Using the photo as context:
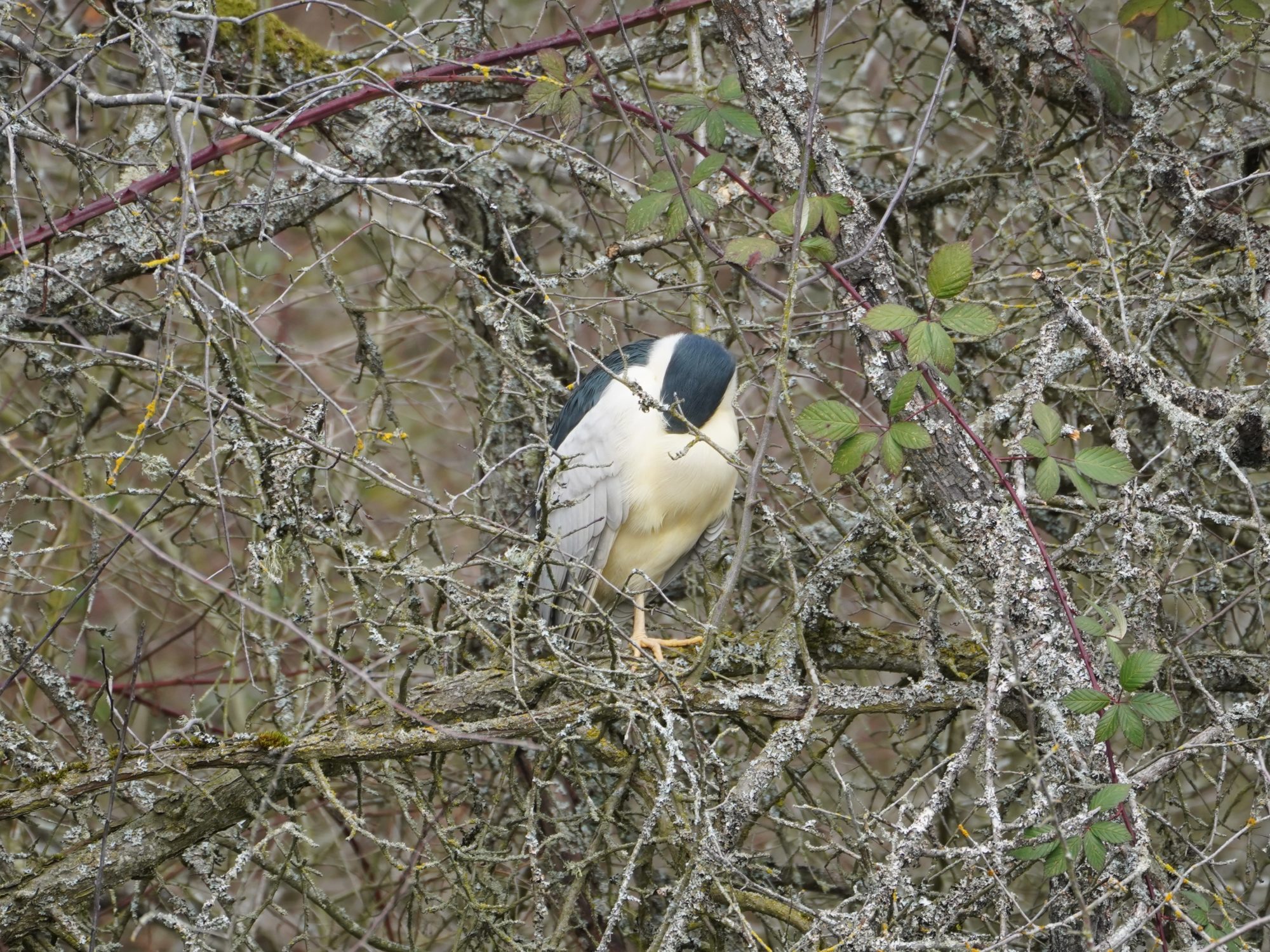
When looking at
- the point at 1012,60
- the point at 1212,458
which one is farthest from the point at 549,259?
the point at 1212,458

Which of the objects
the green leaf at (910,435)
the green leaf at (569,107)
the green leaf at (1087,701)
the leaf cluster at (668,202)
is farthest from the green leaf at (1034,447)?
the green leaf at (569,107)

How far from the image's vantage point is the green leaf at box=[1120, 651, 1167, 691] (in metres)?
1.77

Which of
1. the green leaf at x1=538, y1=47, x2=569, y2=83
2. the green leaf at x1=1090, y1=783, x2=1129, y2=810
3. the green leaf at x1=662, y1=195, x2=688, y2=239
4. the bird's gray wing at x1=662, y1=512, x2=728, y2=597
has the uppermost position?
the green leaf at x1=538, y1=47, x2=569, y2=83

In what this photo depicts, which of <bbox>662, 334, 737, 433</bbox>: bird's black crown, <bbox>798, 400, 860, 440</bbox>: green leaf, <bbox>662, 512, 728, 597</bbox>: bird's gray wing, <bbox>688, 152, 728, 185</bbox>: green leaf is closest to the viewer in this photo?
<bbox>798, 400, 860, 440</bbox>: green leaf

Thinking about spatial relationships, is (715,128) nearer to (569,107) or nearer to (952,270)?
(569,107)

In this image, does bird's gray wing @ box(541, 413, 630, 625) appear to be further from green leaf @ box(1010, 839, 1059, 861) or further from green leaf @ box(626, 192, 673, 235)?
green leaf @ box(1010, 839, 1059, 861)

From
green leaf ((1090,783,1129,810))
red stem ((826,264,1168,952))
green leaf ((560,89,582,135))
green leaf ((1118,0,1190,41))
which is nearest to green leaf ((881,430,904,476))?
red stem ((826,264,1168,952))

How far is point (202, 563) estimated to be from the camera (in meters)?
4.54

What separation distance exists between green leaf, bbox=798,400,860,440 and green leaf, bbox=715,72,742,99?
0.77 m

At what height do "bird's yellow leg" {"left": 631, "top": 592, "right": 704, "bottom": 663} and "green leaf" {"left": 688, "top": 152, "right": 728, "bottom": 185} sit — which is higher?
"green leaf" {"left": 688, "top": 152, "right": 728, "bottom": 185}

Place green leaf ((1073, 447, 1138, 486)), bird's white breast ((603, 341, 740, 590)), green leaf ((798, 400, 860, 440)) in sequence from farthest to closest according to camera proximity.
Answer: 1. bird's white breast ((603, 341, 740, 590))
2. green leaf ((798, 400, 860, 440))
3. green leaf ((1073, 447, 1138, 486))

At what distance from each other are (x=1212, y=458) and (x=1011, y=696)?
686mm

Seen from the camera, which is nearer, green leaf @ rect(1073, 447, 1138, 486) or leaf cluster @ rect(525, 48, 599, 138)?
green leaf @ rect(1073, 447, 1138, 486)

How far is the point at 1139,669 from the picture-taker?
1.79m
